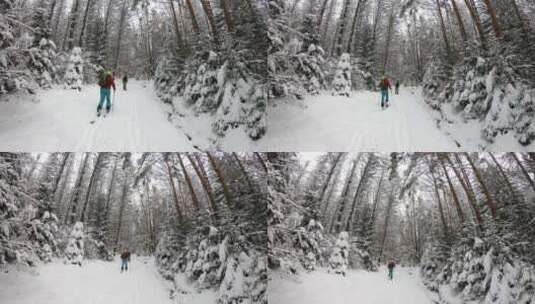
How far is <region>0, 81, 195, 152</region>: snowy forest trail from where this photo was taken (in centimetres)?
461

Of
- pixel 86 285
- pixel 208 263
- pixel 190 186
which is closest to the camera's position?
pixel 86 285

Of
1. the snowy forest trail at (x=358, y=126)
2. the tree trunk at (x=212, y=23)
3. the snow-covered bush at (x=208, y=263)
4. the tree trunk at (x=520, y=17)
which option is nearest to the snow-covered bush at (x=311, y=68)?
the snowy forest trail at (x=358, y=126)

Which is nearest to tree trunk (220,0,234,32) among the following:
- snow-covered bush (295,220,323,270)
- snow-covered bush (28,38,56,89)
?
snow-covered bush (28,38,56,89)

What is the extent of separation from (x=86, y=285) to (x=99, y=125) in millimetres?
1203

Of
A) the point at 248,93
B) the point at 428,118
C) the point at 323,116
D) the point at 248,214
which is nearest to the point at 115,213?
the point at 248,214

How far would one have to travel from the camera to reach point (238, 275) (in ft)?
15.3

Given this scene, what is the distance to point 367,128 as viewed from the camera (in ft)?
15.6

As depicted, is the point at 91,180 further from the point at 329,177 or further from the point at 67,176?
the point at 329,177

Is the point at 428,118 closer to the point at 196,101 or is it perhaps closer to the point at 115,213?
the point at 196,101

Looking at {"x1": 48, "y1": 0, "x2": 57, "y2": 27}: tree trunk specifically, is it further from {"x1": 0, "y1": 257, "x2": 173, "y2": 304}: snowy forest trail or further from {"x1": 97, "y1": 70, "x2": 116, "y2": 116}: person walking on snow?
{"x1": 0, "y1": 257, "x2": 173, "y2": 304}: snowy forest trail

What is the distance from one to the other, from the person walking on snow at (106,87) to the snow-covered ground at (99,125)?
0.04m

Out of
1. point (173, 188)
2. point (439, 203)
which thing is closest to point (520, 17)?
point (439, 203)

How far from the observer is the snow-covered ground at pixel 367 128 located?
471cm

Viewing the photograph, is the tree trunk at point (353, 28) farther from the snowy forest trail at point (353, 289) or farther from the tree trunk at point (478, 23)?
the snowy forest trail at point (353, 289)
